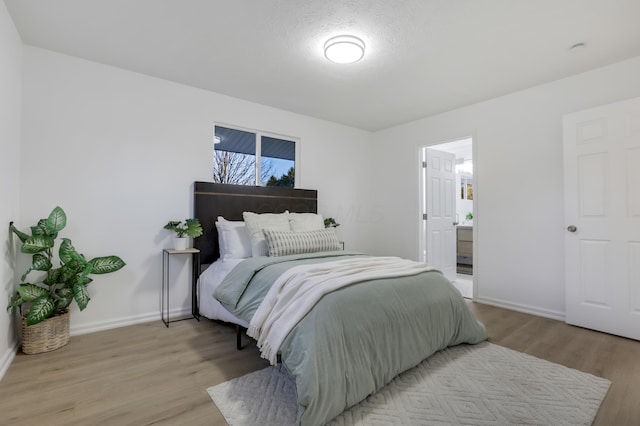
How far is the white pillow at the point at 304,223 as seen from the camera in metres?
3.48

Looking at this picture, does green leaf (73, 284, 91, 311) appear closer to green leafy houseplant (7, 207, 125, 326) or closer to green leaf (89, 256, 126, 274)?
green leafy houseplant (7, 207, 125, 326)

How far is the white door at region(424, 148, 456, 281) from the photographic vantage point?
4562 mm

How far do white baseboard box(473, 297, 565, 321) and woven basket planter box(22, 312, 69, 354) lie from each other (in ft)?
13.8

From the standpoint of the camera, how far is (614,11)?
2109 millimetres

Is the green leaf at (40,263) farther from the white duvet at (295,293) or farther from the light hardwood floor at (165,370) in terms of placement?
the white duvet at (295,293)

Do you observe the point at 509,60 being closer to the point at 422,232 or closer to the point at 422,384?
the point at 422,232

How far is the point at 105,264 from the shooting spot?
8.32 ft

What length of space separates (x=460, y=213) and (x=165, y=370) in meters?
6.28

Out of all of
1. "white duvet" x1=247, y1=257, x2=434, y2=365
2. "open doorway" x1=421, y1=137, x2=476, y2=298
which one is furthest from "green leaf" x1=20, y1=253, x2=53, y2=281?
"open doorway" x1=421, y1=137, x2=476, y2=298

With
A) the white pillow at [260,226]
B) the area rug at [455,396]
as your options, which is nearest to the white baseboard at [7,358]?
the area rug at [455,396]

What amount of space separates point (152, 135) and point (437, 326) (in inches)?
124

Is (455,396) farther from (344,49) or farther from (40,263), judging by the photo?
(40,263)

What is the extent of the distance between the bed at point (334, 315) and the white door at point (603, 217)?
1.24 m

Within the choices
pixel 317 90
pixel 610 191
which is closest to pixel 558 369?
pixel 610 191
